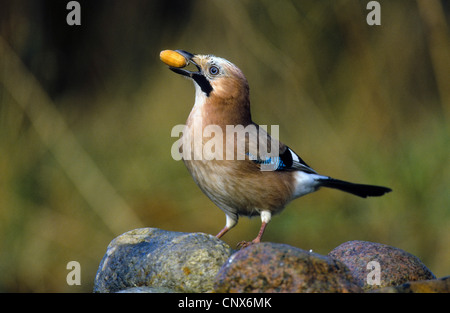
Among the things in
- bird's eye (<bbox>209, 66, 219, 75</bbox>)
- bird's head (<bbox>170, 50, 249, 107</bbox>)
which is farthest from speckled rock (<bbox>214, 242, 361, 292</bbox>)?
bird's eye (<bbox>209, 66, 219, 75</bbox>)

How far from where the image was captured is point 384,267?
3918 mm

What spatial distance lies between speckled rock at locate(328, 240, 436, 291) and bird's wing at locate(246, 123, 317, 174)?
1013 mm

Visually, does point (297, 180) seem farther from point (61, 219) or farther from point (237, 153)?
point (61, 219)

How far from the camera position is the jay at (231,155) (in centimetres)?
454

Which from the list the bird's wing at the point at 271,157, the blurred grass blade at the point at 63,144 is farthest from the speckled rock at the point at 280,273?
the blurred grass blade at the point at 63,144

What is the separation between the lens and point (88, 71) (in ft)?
25.1

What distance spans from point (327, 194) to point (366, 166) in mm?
518

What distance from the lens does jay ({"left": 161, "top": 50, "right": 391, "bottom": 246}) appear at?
14.9 ft

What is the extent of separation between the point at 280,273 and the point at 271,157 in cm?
179

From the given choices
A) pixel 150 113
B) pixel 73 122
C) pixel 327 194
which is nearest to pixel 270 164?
pixel 327 194

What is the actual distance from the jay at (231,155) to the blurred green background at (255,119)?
1.98 meters

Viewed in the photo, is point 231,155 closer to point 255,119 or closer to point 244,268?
point 244,268

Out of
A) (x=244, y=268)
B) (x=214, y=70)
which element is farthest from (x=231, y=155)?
(x=244, y=268)

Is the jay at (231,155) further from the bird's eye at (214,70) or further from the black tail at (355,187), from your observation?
the black tail at (355,187)
